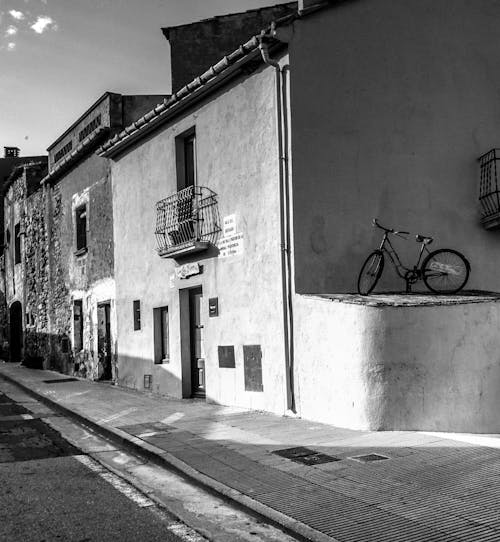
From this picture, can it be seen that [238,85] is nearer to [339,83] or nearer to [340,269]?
[339,83]

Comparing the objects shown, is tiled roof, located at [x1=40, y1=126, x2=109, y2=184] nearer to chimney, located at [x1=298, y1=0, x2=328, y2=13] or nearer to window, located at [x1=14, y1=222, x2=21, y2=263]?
window, located at [x1=14, y1=222, x2=21, y2=263]

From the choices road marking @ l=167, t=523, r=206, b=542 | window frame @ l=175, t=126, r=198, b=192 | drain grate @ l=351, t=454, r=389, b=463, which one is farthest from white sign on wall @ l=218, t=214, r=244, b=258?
road marking @ l=167, t=523, r=206, b=542

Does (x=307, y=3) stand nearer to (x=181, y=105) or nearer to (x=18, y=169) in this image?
(x=181, y=105)

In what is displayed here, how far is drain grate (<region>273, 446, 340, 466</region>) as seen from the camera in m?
7.04

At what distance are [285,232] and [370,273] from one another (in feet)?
4.48

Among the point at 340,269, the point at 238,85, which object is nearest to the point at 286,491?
the point at 340,269

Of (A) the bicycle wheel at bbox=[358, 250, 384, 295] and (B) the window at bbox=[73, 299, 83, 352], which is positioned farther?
(B) the window at bbox=[73, 299, 83, 352]

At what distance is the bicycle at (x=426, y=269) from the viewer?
9906mm

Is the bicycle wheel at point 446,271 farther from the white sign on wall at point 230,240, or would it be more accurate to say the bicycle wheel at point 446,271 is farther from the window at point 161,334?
the window at point 161,334

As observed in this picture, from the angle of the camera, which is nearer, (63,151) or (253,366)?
(253,366)

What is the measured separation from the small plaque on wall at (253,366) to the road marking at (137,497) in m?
3.29

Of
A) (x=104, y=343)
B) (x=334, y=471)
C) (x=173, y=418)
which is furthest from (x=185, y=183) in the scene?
(x=334, y=471)

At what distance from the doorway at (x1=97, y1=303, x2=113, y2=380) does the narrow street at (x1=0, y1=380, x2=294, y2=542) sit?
789 cm

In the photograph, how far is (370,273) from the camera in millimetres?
9938
